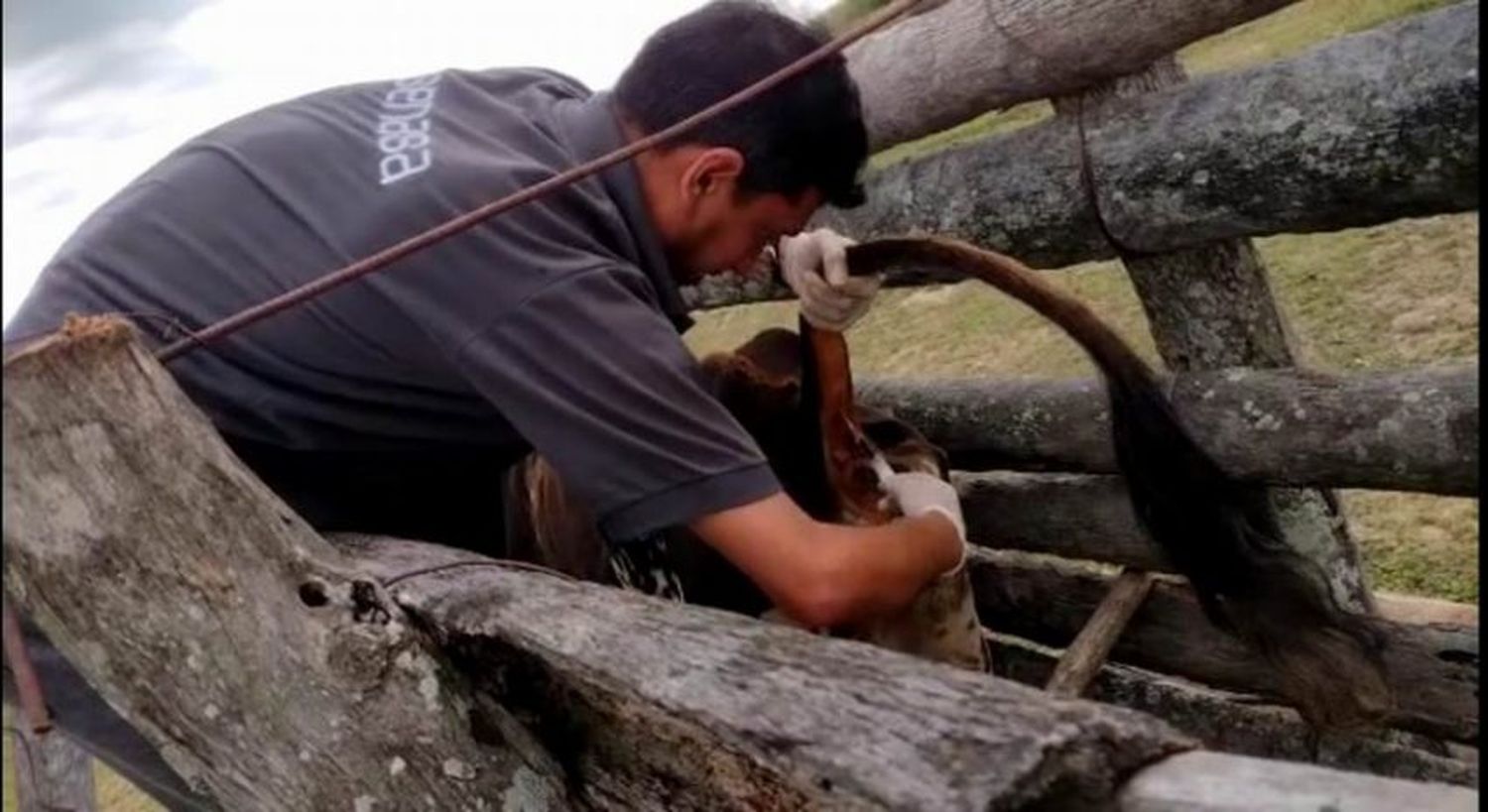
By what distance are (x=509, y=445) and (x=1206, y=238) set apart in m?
0.98

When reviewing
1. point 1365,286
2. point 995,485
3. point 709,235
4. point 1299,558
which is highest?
point 709,235

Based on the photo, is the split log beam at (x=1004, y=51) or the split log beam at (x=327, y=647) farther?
the split log beam at (x=1004, y=51)

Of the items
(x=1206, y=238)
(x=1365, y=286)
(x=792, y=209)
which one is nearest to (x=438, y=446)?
(x=792, y=209)

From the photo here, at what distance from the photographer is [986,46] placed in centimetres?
267

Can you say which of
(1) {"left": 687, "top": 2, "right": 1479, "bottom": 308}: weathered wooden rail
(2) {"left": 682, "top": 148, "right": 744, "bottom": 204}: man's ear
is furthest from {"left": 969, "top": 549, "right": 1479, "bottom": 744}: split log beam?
(2) {"left": 682, "top": 148, "right": 744, "bottom": 204}: man's ear

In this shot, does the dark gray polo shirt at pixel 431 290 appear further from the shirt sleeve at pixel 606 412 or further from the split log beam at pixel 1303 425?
the split log beam at pixel 1303 425

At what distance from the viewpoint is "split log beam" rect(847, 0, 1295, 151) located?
2.33 meters

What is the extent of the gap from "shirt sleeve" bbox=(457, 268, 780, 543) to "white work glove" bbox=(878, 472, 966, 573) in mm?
440

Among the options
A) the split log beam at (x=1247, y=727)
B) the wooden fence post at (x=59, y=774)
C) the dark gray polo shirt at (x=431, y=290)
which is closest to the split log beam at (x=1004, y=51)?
the dark gray polo shirt at (x=431, y=290)

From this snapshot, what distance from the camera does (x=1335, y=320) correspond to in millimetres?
4766

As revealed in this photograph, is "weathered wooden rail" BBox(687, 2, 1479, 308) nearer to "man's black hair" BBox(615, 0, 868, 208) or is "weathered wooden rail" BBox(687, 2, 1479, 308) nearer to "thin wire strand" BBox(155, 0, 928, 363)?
"man's black hair" BBox(615, 0, 868, 208)

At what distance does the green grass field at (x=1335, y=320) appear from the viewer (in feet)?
11.6

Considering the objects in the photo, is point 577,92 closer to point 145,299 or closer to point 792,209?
point 792,209

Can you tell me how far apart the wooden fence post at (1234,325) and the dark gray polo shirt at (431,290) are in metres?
0.89
